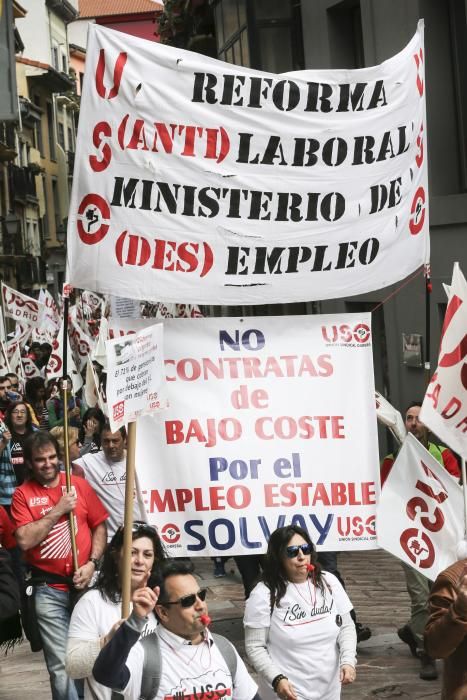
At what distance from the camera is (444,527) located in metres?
6.20

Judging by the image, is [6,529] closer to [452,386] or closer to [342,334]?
[342,334]

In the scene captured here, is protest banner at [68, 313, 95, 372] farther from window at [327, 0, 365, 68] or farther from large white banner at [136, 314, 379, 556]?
large white banner at [136, 314, 379, 556]

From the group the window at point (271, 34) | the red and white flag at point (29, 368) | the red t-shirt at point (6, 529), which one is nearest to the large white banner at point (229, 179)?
the red t-shirt at point (6, 529)

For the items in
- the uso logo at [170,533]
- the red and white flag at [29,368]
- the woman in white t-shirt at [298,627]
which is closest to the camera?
the woman in white t-shirt at [298,627]

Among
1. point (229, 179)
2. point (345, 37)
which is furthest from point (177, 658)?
point (345, 37)

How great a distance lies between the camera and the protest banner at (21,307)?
22.0 m

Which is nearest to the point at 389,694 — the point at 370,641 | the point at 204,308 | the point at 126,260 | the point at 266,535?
the point at 370,641

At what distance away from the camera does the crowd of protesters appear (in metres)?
4.61

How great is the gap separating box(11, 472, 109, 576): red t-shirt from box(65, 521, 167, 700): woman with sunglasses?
5.71 ft

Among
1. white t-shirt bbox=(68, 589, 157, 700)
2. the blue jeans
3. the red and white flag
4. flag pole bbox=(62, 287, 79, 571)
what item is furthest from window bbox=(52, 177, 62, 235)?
white t-shirt bbox=(68, 589, 157, 700)

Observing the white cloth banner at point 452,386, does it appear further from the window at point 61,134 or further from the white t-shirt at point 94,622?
the window at point 61,134

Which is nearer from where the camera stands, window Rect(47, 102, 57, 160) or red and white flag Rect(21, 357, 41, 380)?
red and white flag Rect(21, 357, 41, 380)

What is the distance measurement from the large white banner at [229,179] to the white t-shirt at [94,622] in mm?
1825

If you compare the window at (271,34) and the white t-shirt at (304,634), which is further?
the window at (271,34)
